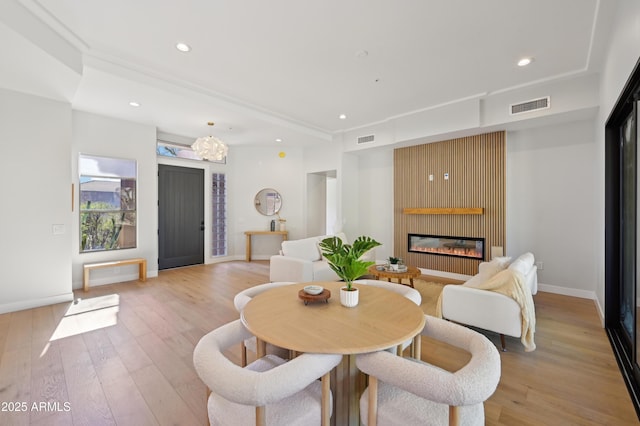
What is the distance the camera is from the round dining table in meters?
1.38

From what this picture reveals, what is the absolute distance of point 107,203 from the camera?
5113 millimetres

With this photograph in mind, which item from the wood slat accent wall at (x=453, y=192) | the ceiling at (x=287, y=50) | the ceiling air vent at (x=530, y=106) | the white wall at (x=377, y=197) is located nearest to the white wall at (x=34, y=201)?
the ceiling at (x=287, y=50)

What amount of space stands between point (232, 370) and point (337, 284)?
54.1 inches

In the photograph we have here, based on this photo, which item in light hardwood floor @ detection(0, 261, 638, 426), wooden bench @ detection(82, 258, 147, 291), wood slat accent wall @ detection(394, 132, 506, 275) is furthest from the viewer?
wood slat accent wall @ detection(394, 132, 506, 275)

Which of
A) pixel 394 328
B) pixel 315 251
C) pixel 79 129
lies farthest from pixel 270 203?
pixel 394 328

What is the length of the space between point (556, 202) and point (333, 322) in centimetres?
483

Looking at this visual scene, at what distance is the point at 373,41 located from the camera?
300 centimetres

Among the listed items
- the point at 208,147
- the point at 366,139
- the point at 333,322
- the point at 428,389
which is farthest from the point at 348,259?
the point at 366,139

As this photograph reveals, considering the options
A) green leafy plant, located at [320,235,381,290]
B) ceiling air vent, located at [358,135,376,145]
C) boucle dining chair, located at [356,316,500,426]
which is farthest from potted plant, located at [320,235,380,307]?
ceiling air vent, located at [358,135,376,145]

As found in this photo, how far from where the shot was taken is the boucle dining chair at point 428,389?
1.11 meters

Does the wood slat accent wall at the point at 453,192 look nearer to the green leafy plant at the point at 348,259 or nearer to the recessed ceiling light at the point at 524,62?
the recessed ceiling light at the point at 524,62

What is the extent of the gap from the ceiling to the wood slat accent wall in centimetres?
111

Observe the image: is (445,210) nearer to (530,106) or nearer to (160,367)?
(530,106)

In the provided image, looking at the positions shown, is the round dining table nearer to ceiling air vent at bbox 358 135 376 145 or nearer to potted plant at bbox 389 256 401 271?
potted plant at bbox 389 256 401 271
